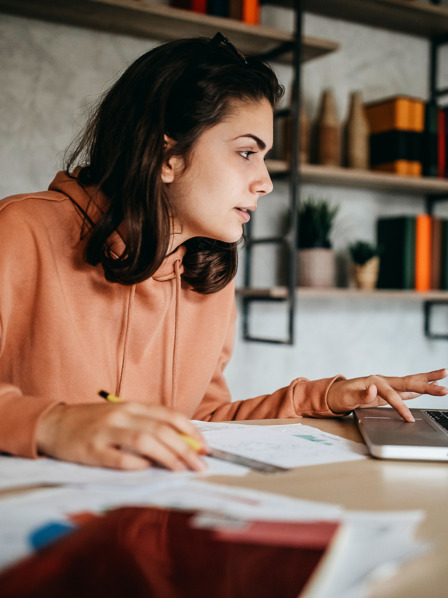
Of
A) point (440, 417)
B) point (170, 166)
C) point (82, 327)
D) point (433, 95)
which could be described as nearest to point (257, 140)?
point (170, 166)

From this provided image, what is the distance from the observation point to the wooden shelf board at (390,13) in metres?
2.35

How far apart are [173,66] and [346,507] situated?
840mm

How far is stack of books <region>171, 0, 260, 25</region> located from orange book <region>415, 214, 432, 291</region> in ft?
3.17

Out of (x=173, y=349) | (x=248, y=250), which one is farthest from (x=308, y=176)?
(x=173, y=349)

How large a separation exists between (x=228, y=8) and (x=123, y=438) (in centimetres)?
182

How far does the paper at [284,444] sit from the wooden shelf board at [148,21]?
1436 millimetres

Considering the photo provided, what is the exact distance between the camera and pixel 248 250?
2434 millimetres

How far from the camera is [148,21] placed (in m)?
2.02

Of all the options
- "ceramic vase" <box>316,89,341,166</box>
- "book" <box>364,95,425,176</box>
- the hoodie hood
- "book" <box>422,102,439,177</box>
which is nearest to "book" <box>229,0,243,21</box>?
"ceramic vase" <box>316,89,341,166</box>

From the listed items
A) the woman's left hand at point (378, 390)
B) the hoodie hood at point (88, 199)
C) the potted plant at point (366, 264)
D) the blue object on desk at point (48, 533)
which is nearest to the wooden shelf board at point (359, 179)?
the potted plant at point (366, 264)

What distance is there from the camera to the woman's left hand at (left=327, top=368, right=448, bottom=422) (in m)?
1.00

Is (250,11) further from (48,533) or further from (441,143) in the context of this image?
(48,533)

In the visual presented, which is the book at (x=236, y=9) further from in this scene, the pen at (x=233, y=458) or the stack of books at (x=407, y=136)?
the pen at (x=233, y=458)

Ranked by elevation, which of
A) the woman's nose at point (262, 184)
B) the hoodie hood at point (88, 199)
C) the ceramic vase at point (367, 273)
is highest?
the woman's nose at point (262, 184)
